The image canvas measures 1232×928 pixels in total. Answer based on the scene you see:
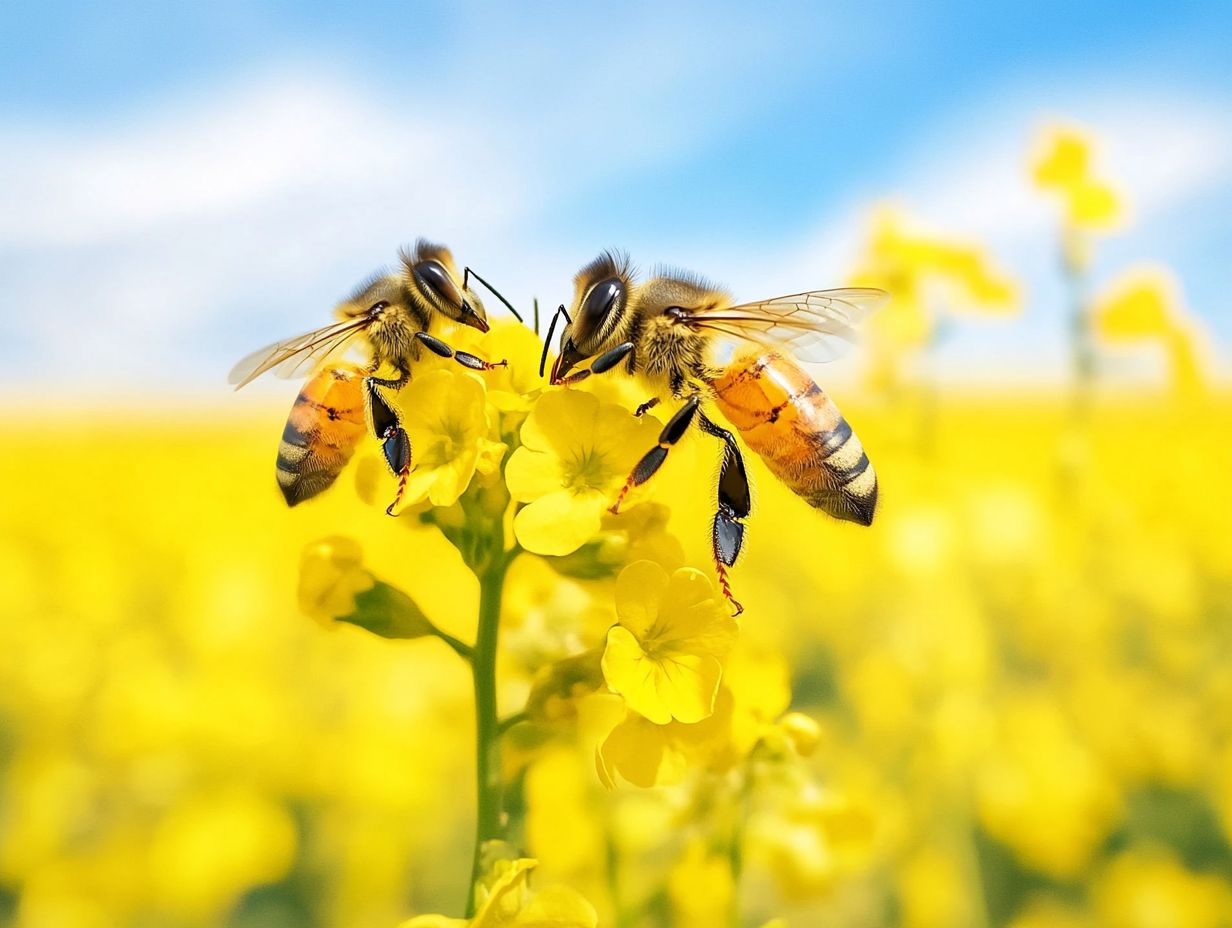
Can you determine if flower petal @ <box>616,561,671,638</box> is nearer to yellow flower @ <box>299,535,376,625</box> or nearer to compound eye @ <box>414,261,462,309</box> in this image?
yellow flower @ <box>299,535,376,625</box>

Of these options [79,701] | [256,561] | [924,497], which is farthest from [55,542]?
[924,497]

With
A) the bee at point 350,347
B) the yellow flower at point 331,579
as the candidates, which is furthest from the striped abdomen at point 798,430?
the yellow flower at point 331,579

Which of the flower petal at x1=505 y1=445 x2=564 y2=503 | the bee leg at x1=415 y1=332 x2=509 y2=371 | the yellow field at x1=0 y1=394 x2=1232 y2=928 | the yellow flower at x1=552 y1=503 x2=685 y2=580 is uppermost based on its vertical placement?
the bee leg at x1=415 y1=332 x2=509 y2=371

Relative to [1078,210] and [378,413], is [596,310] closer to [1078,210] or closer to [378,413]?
[378,413]

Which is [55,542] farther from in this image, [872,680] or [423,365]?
[423,365]

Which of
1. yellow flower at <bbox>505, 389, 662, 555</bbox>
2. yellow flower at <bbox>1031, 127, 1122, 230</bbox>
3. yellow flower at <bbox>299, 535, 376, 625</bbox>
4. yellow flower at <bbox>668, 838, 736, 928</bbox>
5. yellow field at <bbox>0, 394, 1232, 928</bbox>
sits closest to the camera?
yellow flower at <bbox>505, 389, 662, 555</bbox>

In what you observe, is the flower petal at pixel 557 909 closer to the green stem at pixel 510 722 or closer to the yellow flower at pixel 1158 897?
the green stem at pixel 510 722

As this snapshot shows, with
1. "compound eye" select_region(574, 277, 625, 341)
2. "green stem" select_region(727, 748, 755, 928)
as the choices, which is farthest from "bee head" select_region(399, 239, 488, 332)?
"green stem" select_region(727, 748, 755, 928)
